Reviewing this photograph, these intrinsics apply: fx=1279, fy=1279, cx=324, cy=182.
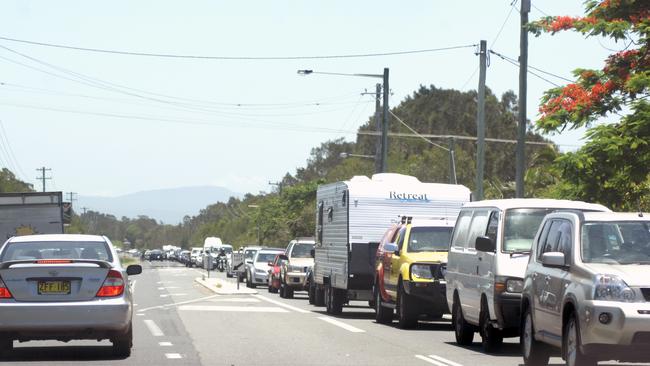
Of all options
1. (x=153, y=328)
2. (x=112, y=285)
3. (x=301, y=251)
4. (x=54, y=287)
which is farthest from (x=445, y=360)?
(x=301, y=251)

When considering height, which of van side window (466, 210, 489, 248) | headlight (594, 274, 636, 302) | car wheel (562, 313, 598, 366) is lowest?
car wheel (562, 313, 598, 366)

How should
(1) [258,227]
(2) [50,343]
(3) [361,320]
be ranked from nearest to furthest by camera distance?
1. (2) [50,343]
2. (3) [361,320]
3. (1) [258,227]

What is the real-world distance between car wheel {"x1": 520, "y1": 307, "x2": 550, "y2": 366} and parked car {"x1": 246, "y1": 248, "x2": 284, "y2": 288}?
35453 millimetres

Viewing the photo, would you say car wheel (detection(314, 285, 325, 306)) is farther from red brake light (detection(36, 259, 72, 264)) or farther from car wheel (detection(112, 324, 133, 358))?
red brake light (detection(36, 259, 72, 264))

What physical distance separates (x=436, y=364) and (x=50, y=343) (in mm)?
6344

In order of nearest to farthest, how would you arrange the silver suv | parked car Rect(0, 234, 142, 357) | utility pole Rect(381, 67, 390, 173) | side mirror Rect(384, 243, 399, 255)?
the silver suv → parked car Rect(0, 234, 142, 357) → side mirror Rect(384, 243, 399, 255) → utility pole Rect(381, 67, 390, 173)

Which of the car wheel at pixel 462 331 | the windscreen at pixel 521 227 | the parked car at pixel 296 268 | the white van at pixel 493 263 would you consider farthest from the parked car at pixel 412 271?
the parked car at pixel 296 268

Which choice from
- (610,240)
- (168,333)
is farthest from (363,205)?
(610,240)

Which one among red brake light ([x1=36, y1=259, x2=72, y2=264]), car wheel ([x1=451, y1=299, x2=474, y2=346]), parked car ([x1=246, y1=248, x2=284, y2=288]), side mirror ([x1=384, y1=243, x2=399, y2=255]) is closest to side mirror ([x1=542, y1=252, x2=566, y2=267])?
car wheel ([x1=451, y1=299, x2=474, y2=346])

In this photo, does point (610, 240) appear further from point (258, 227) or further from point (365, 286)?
point (258, 227)

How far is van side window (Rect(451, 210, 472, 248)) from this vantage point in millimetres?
19422

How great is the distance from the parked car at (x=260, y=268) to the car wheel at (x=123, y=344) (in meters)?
34.2

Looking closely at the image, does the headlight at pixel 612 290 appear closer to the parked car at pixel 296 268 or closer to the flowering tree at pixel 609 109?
the flowering tree at pixel 609 109

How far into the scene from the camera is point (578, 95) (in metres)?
25.2
